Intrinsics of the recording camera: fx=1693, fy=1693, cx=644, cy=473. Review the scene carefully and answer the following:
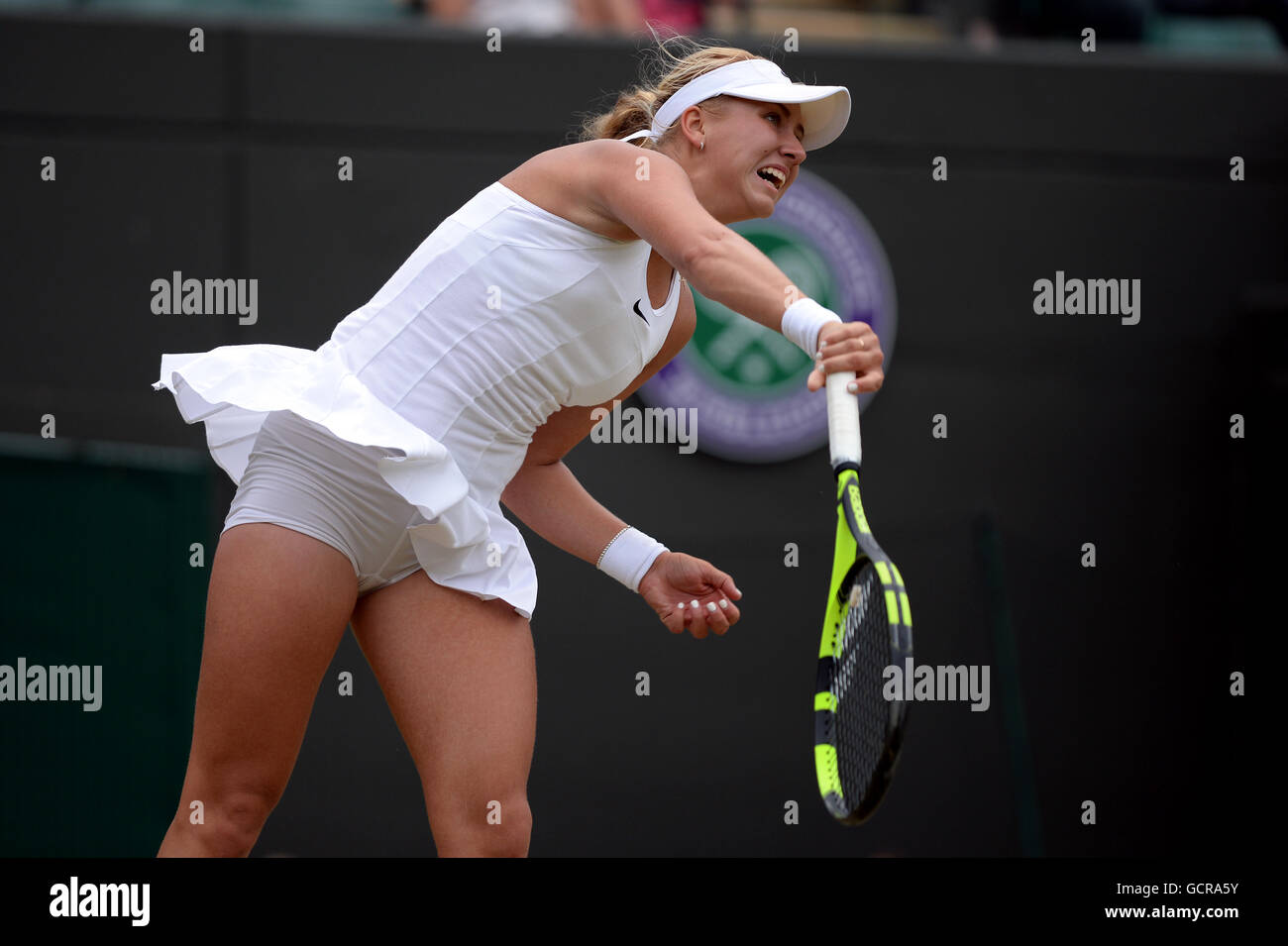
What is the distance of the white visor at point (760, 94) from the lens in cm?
262

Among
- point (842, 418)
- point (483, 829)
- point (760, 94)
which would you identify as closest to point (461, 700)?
point (483, 829)

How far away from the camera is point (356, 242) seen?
588 centimetres

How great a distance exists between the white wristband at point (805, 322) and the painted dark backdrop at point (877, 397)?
342 cm

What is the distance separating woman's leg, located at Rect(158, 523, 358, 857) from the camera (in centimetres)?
253

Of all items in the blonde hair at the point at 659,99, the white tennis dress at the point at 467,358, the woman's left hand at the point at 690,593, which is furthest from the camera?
the woman's left hand at the point at 690,593

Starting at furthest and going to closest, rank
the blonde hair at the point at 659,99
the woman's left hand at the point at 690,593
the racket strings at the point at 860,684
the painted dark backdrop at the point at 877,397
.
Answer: the painted dark backdrop at the point at 877,397, the woman's left hand at the point at 690,593, the blonde hair at the point at 659,99, the racket strings at the point at 860,684

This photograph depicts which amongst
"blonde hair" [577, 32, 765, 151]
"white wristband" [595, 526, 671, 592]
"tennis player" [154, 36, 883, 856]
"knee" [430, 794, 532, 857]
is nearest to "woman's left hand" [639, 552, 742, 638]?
"white wristband" [595, 526, 671, 592]

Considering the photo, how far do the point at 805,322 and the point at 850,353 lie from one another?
0.29 feet

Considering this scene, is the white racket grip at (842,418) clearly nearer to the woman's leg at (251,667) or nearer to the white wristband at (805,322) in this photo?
the white wristband at (805,322)

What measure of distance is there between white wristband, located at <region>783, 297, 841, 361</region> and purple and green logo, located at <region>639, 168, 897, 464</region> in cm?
362

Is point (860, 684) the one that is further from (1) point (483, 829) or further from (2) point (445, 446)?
(2) point (445, 446)

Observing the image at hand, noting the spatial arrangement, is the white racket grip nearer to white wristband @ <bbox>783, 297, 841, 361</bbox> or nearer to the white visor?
white wristband @ <bbox>783, 297, 841, 361</bbox>

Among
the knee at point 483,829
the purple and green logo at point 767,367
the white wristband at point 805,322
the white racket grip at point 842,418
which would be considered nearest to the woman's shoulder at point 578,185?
the white wristband at point 805,322
